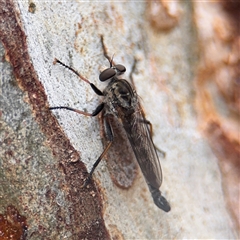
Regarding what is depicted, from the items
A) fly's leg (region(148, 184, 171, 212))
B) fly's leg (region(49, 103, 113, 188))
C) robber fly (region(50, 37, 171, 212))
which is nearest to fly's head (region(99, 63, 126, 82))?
robber fly (region(50, 37, 171, 212))

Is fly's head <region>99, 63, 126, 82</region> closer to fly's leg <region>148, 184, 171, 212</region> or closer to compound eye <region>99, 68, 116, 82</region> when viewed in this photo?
compound eye <region>99, 68, 116, 82</region>

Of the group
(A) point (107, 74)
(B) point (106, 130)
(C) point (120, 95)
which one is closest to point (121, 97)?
(C) point (120, 95)

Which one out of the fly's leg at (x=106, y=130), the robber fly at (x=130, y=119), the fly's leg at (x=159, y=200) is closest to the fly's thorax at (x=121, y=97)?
the robber fly at (x=130, y=119)

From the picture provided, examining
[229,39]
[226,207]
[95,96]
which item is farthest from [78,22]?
[226,207]

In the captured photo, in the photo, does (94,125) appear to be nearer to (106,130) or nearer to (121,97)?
(106,130)

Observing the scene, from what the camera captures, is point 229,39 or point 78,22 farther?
point 229,39

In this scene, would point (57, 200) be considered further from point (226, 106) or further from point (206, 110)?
point (226, 106)

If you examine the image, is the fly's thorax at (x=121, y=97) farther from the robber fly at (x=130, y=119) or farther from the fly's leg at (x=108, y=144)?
the fly's leg at (x=108, y=144)
